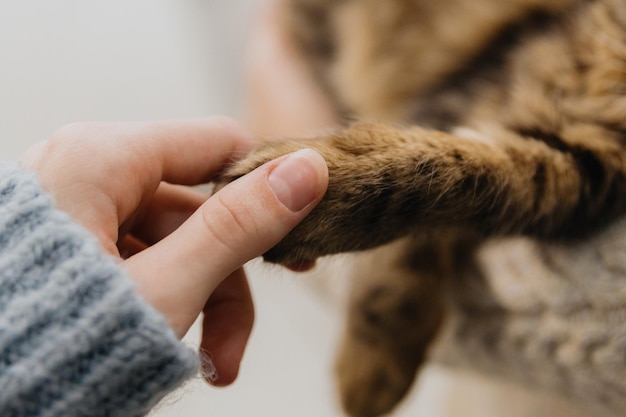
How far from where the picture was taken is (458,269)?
2.85ft

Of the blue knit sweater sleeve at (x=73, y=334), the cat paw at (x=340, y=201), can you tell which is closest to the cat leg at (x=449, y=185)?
the cat paw at (x=340, y=201)

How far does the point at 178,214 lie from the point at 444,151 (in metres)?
0.28

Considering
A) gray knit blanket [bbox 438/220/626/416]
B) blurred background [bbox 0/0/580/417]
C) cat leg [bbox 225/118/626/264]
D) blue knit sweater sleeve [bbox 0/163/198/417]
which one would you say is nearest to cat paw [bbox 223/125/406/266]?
cat leg [bbox 225/118/626/264]

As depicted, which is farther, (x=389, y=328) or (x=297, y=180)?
(x=389, y=328)

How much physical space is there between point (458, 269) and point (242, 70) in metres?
1.03

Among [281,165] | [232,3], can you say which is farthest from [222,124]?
[232,3]

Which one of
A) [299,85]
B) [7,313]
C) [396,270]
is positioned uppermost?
[7,313]

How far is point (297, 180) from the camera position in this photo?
50 cm

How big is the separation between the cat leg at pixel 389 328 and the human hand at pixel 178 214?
0.24m

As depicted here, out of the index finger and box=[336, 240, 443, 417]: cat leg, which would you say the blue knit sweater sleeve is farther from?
box=[336, 240, 443, 417]: cat leg

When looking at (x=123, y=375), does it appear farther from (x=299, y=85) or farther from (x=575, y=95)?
(x=299, y=85)

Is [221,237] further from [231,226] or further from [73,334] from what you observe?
[73,334]

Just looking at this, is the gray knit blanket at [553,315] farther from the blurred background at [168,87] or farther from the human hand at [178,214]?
the blurred background at [168,87]

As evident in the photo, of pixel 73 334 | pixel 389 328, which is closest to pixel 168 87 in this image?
pixel 389 328
